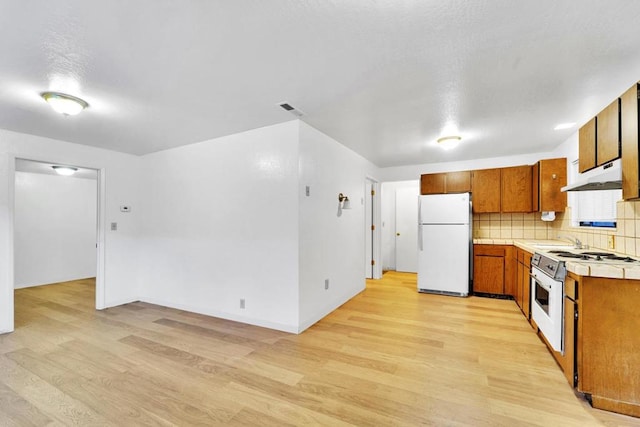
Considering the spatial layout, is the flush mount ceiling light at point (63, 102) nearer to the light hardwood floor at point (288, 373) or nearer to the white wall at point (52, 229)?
the light hardwood floor at point (288, 373)

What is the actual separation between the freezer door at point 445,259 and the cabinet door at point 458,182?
2.22ft

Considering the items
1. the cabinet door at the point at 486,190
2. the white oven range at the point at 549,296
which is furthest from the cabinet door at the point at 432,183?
the white oven range at the point at 549,296

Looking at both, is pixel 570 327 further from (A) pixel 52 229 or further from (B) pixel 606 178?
(A) pixel 52 229

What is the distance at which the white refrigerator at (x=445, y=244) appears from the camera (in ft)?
14.6

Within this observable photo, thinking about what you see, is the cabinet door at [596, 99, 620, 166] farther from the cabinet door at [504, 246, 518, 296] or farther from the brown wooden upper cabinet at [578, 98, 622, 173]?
the cabinet door at [504, 246, 518, 296]

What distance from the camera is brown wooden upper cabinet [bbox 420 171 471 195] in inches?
187

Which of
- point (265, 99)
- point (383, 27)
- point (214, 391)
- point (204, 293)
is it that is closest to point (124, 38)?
point (265, 99)

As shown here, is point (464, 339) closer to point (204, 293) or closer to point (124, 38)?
point (204, 293)

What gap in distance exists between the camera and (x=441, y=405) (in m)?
1.89

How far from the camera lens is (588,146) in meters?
2.50

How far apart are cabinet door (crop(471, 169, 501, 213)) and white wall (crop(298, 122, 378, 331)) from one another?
182cm

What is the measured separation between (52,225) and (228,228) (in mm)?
4843

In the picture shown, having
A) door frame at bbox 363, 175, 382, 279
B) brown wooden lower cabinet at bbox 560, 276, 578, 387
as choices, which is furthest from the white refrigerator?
brown wooden lower cabinet at bbox 560, 276, 578, 387

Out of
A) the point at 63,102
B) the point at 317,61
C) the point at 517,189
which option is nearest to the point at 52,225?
the point at 63,102
